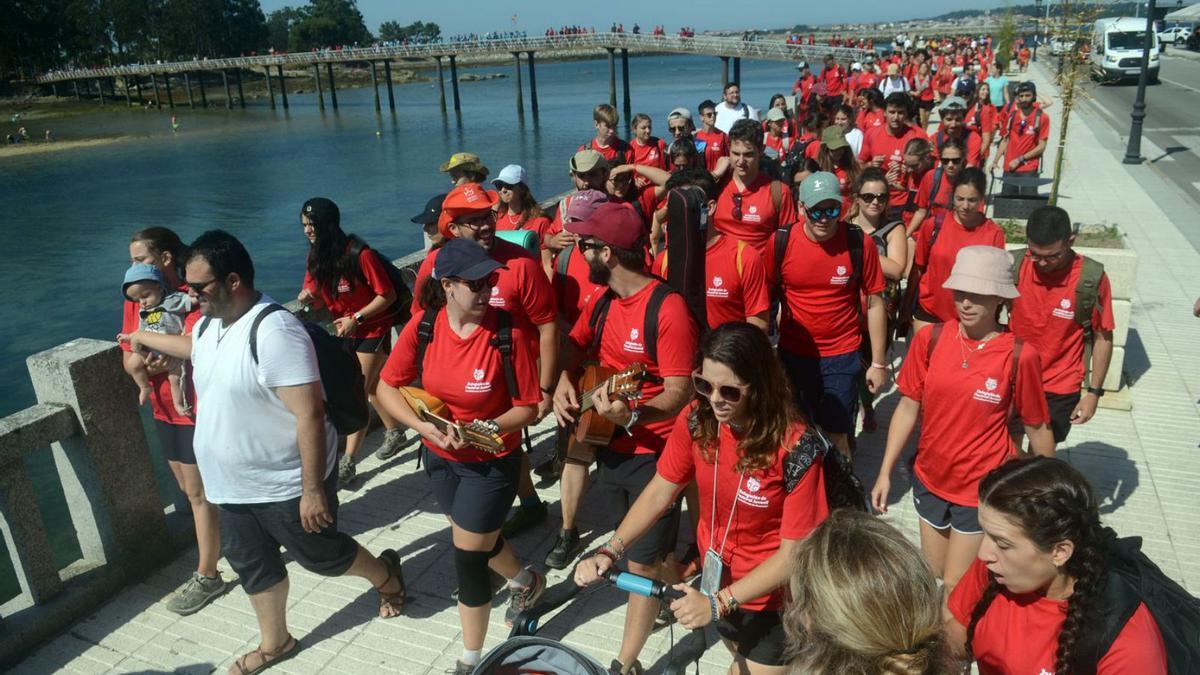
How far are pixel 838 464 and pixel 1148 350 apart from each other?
6.19 meters

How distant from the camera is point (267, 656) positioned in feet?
12.9

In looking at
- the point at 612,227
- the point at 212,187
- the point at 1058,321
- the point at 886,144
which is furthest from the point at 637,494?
the point at 212,187

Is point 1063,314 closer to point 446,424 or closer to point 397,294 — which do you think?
point 446,424

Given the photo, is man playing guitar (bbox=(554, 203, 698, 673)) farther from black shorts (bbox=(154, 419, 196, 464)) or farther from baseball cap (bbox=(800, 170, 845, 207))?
black shorts (bbox=(154, 419, 196, 464))

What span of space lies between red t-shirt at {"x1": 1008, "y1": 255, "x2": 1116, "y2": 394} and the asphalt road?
1136cm

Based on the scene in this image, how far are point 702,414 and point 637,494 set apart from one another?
1.15 metres

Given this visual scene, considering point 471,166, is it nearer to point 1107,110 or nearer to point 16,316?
point 16,316

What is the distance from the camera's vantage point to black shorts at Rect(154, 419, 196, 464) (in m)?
4.29

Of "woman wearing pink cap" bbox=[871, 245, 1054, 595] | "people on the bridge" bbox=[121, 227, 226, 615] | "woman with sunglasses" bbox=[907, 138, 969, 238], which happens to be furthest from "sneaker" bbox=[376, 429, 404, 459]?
"woman with sunglasses" bbox=[907, 138, 969, 238]

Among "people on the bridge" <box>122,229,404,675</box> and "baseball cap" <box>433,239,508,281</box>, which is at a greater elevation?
"baseball cap" <box>433,239,508,281</box>

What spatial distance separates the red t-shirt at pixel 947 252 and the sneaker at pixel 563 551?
8.32 ft

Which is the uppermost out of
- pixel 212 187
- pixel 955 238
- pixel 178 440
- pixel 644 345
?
pixel 955 238

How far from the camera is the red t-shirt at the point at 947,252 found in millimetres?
5008

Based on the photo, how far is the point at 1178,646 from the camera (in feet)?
6.67
